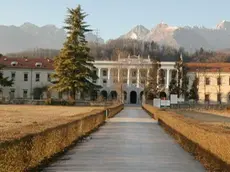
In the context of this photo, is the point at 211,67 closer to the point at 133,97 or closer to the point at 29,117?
the point at 133,97

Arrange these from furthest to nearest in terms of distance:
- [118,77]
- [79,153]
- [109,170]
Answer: [118,77] < [79,153] < [109,170]

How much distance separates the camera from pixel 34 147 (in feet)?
32.5

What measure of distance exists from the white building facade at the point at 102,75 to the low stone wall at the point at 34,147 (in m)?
75.4

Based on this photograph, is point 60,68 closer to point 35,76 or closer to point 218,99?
point 35,76

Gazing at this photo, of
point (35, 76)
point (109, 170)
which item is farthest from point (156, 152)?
point (35, 76)

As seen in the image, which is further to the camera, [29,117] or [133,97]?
[133,97]

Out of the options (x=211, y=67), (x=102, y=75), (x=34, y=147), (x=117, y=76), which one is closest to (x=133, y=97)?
(x=102, y=75)

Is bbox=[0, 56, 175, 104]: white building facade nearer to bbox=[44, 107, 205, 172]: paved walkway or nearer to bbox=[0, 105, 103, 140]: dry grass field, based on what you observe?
bbox=[0, 105, 103, 140]: dry grass field

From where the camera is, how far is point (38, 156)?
10.7 m

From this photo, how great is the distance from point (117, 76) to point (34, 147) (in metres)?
87.9

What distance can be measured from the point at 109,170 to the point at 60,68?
55.3 metres

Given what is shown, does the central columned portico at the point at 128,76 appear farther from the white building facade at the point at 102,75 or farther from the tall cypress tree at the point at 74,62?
the tall cypress tree at the point at 74,62

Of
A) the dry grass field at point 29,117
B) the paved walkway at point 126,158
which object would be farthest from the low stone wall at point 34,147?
the dry grass field at point 29,117

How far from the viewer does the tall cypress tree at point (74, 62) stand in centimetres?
6362
